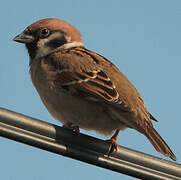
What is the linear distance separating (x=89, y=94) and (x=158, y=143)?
0.83m

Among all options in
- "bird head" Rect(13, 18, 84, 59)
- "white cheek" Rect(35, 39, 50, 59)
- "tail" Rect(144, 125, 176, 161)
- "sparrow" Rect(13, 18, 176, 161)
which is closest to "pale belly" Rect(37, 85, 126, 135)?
"sparrow" Rect(13, 18, 176, 161)

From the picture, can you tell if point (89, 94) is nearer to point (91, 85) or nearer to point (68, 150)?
point (91, 85)

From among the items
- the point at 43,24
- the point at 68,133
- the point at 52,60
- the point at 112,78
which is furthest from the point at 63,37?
the point at 68,133

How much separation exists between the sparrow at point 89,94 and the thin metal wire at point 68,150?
950 mm

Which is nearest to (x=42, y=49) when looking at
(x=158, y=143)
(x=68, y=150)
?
(x=158, y=143)

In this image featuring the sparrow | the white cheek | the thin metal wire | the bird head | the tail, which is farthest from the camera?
the bird head

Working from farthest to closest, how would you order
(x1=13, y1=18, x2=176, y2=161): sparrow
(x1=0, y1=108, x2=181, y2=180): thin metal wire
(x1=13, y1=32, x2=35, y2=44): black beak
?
1. (x1=13, y1=32, x2=35, y2=44): black beak
2. (x1=13, y1=18, x2=176, y2=161): sparrow
3. (x1=0, y1=108, x2=181, y2=180): thin metal wire

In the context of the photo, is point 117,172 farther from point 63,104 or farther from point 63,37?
point 63,37

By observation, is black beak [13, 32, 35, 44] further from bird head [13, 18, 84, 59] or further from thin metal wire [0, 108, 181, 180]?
thin metal wire [0, 108, 181, 180]

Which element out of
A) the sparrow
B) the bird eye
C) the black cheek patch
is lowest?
the sparrow

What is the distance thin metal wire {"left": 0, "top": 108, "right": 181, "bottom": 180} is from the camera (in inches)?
121

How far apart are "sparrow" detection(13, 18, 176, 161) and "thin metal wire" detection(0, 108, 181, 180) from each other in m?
0.95

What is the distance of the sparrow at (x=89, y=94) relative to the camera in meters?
4.41

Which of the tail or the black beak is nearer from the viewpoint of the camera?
the tail
